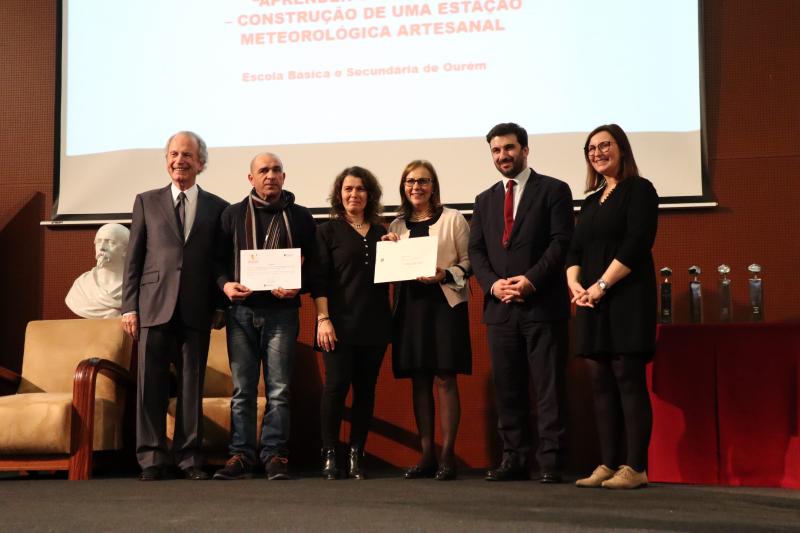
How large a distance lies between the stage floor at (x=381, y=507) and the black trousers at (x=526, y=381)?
6.9 inches

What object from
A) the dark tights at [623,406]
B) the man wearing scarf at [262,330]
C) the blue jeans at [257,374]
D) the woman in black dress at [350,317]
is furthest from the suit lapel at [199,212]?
the dark tights at [623,406]

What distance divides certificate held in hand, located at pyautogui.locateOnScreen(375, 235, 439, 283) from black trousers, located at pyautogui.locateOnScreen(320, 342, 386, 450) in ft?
1.08

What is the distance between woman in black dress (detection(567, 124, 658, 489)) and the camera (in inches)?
132

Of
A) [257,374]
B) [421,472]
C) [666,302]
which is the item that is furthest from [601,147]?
[257,374]

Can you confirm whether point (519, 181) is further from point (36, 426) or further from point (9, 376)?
point (9, 376)

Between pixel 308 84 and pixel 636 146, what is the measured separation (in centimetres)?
174

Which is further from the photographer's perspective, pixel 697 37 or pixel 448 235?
pixel 697 37

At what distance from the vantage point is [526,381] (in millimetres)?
3682

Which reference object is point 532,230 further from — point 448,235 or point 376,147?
point 376,147

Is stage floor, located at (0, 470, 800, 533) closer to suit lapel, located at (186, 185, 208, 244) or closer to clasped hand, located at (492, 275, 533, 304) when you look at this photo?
clasped hand, located at (492, 275, 533, 304)

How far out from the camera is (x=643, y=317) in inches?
132


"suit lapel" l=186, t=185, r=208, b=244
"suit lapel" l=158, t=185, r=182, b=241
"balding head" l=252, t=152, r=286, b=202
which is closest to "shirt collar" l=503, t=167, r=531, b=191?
"balding head" l=252, t=152, r=286, b=202

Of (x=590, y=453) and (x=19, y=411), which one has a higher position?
(x=19, y=411)

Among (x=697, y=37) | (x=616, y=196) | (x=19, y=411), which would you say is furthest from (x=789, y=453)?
(x=19, y=411)
